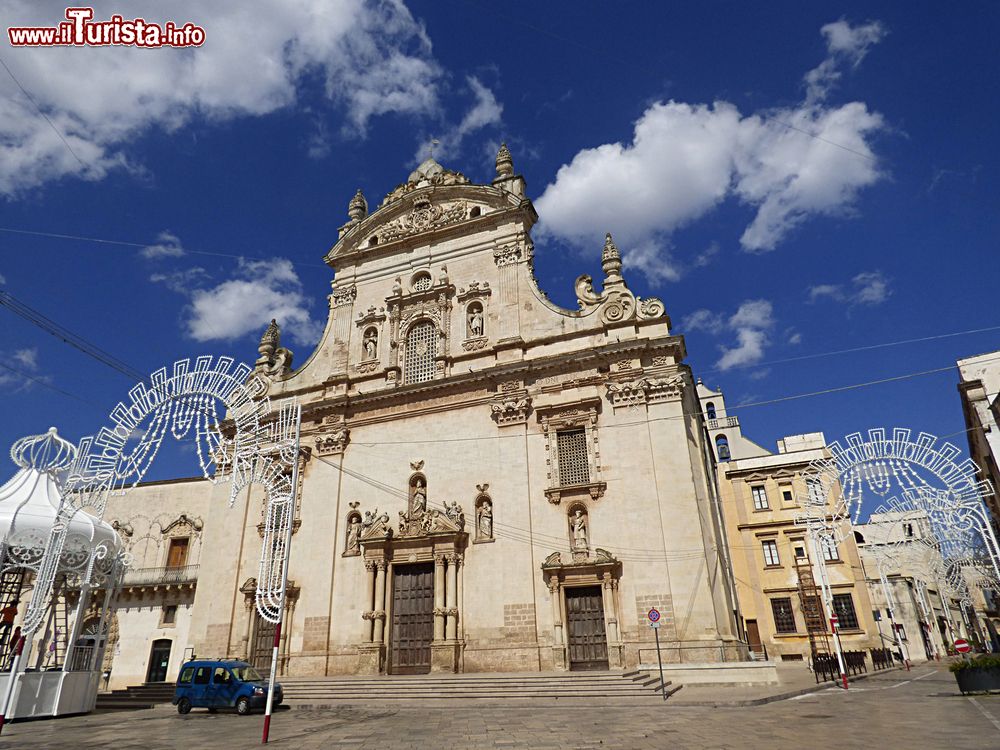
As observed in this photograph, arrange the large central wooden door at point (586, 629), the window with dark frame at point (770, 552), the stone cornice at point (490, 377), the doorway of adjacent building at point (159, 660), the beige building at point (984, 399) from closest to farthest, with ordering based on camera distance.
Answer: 1. the large central wooden door at point (586, 629)
2. the stone cornice at point (490, 377)
3. the beige building at point (984, 399)
4. the doorway of adjacent building at point (159, 660)
5. the window with dark frame at point (770, 552)

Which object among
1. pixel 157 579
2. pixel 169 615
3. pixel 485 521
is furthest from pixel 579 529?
pixel 157 579

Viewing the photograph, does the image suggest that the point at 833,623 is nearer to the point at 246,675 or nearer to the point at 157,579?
the point at 246,675

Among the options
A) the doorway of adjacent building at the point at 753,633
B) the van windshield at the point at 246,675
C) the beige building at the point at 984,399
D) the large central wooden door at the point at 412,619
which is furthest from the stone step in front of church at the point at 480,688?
the beige building at the point at 984,399

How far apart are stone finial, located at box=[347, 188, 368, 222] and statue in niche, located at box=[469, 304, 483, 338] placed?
31.6 ft

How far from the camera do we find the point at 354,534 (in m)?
24.8

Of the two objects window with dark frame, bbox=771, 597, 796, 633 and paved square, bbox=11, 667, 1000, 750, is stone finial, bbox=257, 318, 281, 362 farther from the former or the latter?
window with dark frame, bbox=771, 597, 796, 633

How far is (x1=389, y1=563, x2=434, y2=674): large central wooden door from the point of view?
2250cm

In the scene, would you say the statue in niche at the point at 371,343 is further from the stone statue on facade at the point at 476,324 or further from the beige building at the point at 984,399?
the beige building at the point at 984,399

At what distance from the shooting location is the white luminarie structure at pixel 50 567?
15453mm

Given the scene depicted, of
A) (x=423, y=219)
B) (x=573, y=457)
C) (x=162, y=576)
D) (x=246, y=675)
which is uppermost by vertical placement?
(x=423, y=219)

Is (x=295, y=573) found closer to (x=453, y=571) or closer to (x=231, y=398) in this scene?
(x=453, y=571)

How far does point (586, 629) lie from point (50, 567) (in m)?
16.0

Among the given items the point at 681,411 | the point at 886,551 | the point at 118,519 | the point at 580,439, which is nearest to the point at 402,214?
the point at 580,439

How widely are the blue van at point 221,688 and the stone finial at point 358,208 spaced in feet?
72.6
